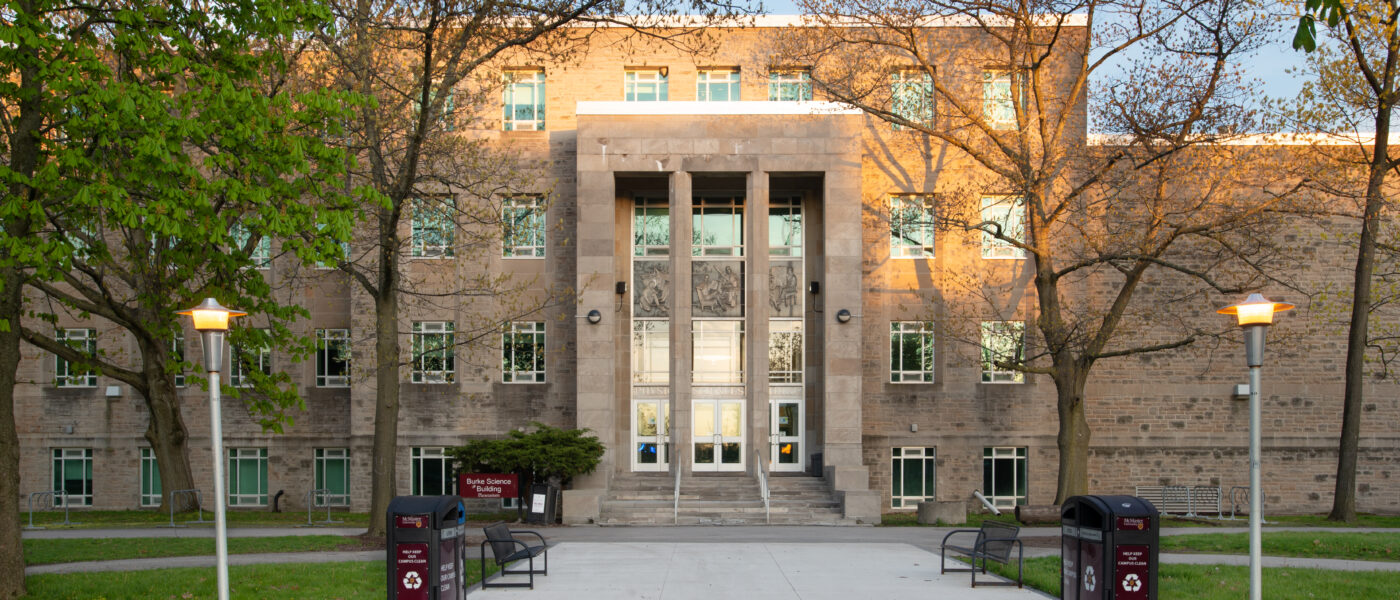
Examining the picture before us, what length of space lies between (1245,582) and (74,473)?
29927 millimetres

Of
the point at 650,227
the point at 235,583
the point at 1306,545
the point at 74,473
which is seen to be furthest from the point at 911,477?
the point at 74,473

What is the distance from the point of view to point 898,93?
1256 inches

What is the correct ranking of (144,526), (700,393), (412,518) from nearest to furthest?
(412,518)
(144,526)
(700,393)

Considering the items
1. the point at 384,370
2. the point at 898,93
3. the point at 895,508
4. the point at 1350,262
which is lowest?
the point at 895,508

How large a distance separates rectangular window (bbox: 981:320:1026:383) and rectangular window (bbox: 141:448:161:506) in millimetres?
22622

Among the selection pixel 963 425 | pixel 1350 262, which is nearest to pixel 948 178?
pixel 963 425

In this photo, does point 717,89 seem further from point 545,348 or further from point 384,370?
point 384,370

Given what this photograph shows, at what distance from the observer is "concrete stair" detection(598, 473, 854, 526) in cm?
2598

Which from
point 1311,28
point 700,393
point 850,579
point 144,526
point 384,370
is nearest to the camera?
point 1311,28

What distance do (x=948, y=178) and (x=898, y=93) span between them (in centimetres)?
276

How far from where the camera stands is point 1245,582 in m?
14.9

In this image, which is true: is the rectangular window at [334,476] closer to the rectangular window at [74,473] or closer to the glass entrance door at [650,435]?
the rectangular window at [74,473]

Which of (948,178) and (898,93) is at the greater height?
(898,93)

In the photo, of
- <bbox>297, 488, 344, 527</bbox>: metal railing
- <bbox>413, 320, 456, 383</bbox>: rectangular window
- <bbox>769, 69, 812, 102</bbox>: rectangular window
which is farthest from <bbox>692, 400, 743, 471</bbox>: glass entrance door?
<bbox>297, 488, 344, 527</bbox>: metal railing
